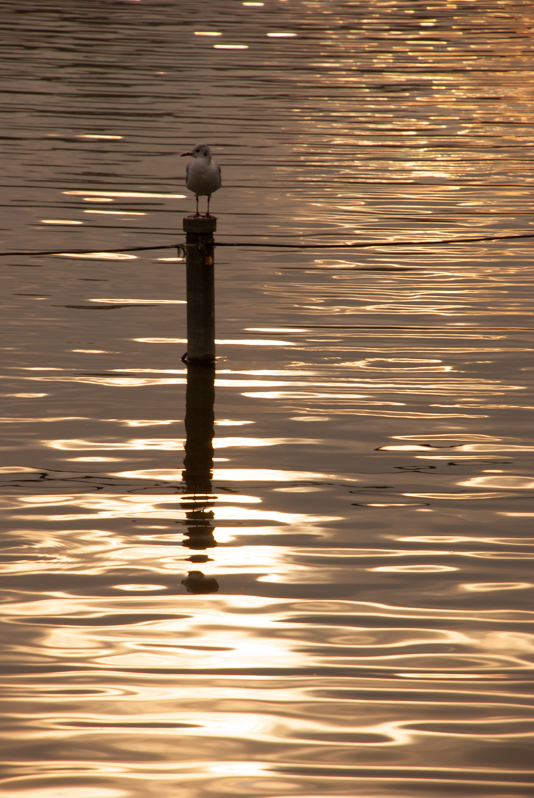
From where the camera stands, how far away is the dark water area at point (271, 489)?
4172 millimetres

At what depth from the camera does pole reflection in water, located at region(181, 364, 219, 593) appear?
18.2 feet

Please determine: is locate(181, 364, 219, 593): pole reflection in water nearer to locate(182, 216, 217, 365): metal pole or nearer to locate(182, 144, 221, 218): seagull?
locate(182, 216, 217, 365): metal pole

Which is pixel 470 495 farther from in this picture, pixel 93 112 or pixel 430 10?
pixel 430 10

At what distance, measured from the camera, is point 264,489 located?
6.44m

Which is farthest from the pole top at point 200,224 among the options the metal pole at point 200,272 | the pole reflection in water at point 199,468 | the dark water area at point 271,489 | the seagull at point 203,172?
the pole reflection in water at point 199,468

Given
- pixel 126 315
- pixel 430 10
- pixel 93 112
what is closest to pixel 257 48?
pixel 93 112

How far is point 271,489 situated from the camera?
6445mm

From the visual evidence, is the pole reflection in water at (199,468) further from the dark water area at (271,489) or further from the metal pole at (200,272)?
the metal pole at (200,272)

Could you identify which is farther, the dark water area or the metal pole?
the metal pole

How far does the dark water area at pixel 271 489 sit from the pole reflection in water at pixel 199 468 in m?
0.02

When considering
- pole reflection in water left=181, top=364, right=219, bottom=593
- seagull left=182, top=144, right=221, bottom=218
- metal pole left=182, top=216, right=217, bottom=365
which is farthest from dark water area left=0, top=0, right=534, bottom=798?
seagull left=182, top=144, right=221, bottom=218

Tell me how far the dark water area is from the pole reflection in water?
0.02 m

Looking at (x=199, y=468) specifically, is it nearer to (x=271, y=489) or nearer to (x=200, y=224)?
(x=271, y=489)

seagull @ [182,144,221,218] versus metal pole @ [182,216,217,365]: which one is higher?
seagull @ [182,144,221,218]
